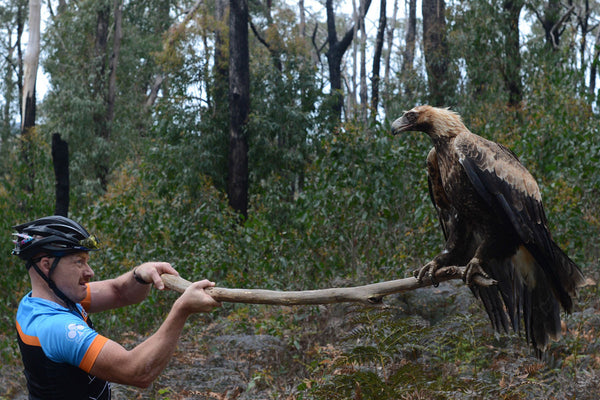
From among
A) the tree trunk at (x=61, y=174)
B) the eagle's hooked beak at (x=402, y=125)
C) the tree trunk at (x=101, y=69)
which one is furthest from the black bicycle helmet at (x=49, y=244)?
the tree trunk at (x=101, y=69)

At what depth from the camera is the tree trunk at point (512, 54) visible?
1493cm

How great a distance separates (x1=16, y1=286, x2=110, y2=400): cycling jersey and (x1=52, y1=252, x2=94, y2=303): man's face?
10cm

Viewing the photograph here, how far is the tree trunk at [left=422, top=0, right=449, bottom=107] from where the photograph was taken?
14.7 meters

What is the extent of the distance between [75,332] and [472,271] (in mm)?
2214

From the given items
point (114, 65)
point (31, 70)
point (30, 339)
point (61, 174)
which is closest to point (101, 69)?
point (114, 65)

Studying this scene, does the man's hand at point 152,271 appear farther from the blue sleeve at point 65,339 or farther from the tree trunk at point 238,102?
the tree trunk at point 238,102

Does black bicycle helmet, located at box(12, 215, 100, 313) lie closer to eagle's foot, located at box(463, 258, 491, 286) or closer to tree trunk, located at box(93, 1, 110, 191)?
eagle's foot, located at box(463, 258, 491, 286)

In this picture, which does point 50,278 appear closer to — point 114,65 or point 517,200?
point 517,200

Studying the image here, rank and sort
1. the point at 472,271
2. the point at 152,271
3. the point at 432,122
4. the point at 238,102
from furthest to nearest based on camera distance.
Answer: the point at 238,102, the point at 432,122, the point at 472,271, the point at 152,271

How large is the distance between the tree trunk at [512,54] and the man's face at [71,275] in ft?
44.0

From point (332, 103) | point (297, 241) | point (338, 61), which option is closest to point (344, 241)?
point (297, 241)

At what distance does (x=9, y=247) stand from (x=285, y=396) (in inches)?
260

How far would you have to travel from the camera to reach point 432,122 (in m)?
4.15

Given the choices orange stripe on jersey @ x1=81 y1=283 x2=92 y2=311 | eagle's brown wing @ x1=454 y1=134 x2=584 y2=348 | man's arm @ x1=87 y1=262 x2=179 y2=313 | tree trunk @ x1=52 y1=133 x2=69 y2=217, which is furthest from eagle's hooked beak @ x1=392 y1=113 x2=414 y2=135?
tree trunk @ x1=52 y1=133 x2=69 y2=217
